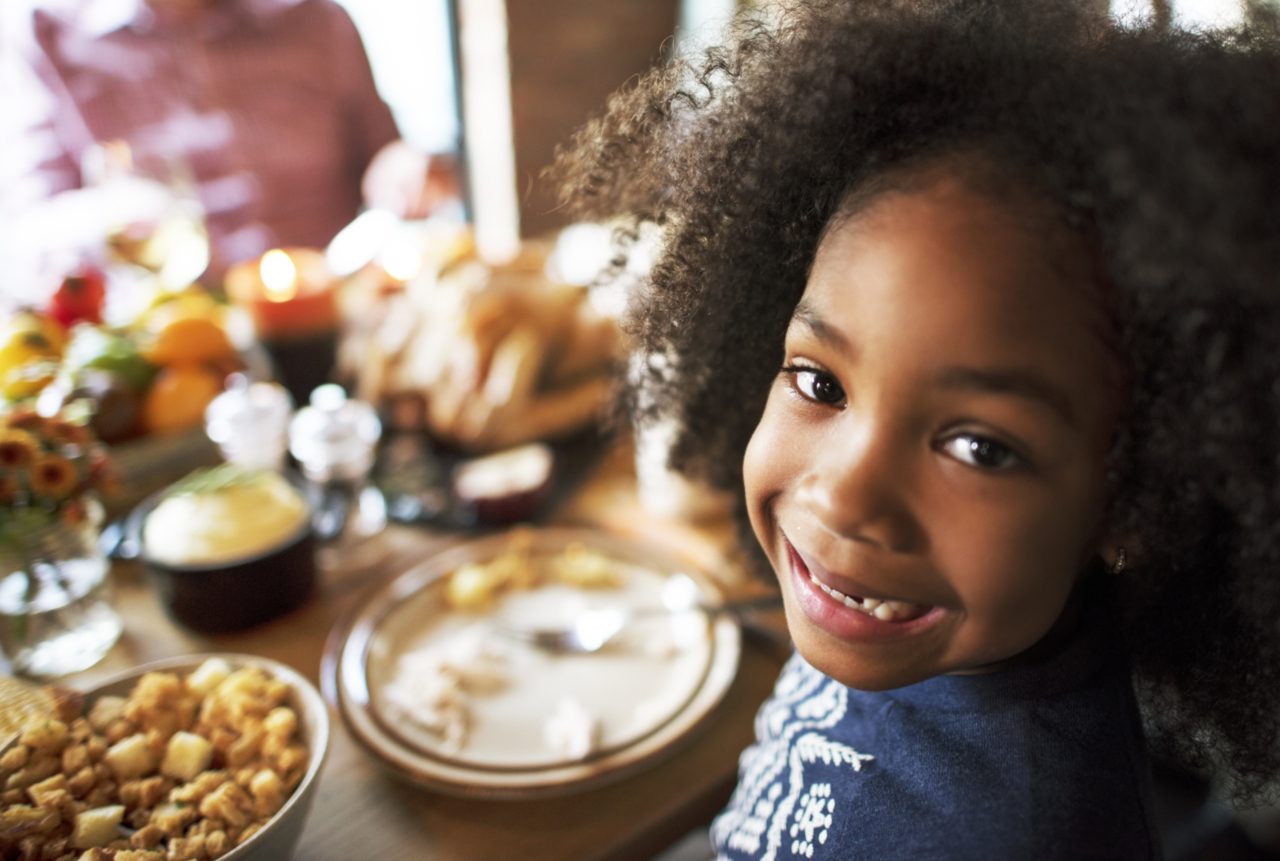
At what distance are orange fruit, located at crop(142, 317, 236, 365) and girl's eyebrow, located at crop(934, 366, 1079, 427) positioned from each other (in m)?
0.95

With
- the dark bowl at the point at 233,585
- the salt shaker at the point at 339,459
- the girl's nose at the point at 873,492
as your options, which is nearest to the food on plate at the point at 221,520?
the dark bowl at the point at 233,585

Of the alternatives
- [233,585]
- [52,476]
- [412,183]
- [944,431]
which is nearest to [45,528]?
[52,476]

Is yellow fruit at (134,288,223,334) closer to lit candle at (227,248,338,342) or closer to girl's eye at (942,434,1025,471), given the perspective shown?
lit candle at (227,248,338,342)

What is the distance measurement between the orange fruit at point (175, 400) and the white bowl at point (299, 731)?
0.45 meters

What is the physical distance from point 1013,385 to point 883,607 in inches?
5.9

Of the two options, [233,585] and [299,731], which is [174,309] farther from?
[299,731]

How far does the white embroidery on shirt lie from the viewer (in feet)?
1.86

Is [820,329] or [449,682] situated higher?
[820,329]

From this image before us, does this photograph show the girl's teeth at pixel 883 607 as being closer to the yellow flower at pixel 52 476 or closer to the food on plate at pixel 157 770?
the food on plate at pixel 157 770

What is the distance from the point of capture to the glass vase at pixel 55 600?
2.59ft

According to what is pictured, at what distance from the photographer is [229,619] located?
0.84 meters

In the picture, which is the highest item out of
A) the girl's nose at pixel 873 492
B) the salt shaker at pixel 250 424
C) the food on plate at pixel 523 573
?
the girl's nose at pixel 873 492

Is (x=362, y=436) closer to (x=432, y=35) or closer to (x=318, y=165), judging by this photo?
(x=318, y=165)

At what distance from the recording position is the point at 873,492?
0.46m
